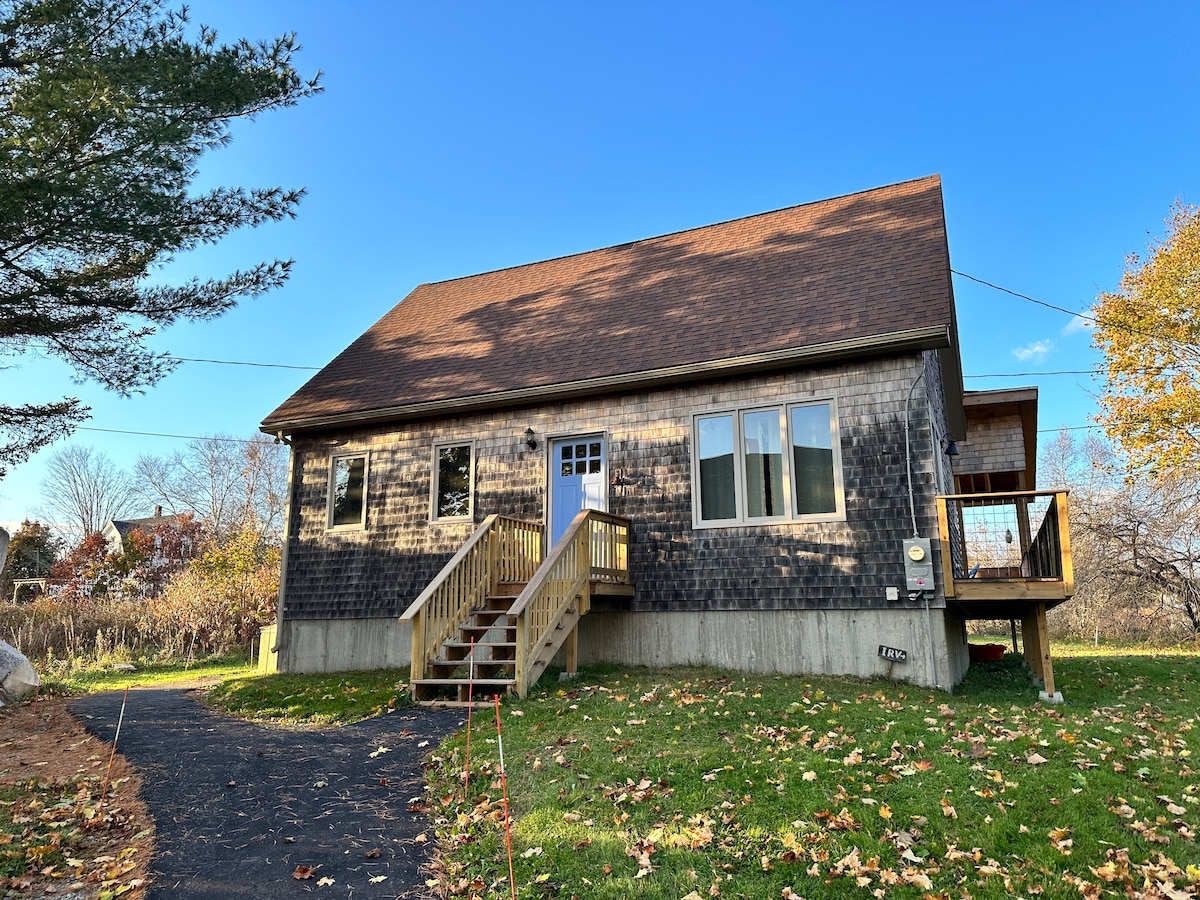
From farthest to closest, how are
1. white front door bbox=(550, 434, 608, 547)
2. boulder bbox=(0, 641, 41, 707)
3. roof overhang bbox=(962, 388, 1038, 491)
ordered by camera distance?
roof overhang bbox=(962, 388, 1038, 491) → white front door bbox=(550, 434, 608, 547) → boulder bbox=(0, 641, 41, 707)

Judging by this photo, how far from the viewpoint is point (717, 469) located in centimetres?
1054

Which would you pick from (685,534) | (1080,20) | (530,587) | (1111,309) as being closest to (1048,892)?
(530,587)

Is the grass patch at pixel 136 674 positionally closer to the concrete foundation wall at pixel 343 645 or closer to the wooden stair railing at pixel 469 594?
the concrete foundation wall at pixel 343 645

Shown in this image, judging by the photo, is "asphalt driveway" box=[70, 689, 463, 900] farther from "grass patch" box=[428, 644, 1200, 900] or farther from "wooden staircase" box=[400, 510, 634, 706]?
"wooden staircase" box=[400, 510, 634, 706]

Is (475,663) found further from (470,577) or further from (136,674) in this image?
(136,674)

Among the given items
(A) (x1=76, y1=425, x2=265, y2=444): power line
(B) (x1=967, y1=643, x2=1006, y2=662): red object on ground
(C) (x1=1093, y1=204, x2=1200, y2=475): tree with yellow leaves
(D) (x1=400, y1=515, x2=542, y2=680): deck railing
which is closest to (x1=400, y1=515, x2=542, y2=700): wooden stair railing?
(D) (x1=400, y1=515, x2=542, y2=680): deck railing

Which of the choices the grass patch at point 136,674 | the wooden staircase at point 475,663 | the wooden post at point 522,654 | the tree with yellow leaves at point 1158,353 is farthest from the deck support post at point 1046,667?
the tree with yellow leaves at point 1158,353

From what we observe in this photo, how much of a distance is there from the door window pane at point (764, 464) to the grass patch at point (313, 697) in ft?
16.2

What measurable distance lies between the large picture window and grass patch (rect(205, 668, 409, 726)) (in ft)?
8.04

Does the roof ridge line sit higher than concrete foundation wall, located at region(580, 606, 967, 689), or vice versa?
the roof ridge line

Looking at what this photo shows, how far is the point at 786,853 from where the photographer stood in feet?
14.3

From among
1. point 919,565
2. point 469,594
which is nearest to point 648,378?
point 469,594

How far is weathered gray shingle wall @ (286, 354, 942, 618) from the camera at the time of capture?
9469 mm

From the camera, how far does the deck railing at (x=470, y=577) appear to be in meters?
8.97
